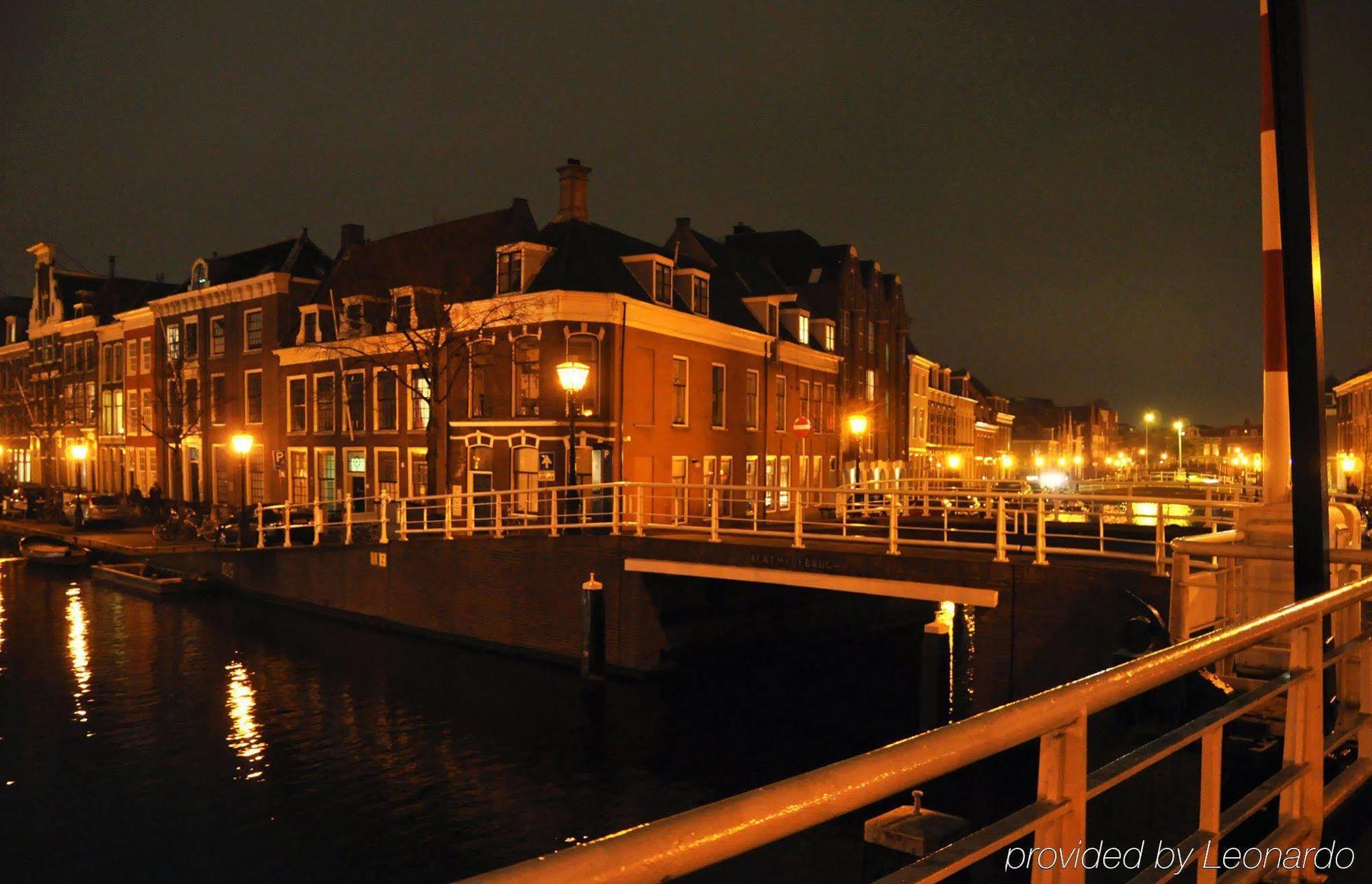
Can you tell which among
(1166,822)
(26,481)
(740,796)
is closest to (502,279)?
(1166,822)

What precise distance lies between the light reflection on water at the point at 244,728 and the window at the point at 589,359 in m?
14.5

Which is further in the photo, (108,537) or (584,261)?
(108,537)

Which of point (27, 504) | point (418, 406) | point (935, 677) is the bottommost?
point (935, 677)

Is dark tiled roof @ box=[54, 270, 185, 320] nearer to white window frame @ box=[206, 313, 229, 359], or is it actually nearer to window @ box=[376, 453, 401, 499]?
white window frame @ box=[206, 313, 229, 359]

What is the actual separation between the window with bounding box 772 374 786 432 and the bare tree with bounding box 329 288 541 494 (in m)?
14.0

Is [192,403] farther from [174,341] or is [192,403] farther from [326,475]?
[326,475]

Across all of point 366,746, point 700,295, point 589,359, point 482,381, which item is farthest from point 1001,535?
point 700,295

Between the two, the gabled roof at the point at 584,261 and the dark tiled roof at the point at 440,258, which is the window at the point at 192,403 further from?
the gabled roof at the point at 584,261

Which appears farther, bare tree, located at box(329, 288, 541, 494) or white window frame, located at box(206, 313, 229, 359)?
white window frame, located at box(206, 313, 229, 359)

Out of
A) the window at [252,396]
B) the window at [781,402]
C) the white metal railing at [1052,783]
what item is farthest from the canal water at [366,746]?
the window at [252,396]

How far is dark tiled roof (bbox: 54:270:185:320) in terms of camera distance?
196 feet

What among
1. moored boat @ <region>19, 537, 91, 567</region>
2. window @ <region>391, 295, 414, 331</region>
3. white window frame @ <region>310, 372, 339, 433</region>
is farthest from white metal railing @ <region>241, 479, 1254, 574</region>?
window @ <region>391, 295, 414, 331</region>

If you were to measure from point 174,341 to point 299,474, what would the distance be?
42.6ft

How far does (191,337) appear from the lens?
49.7 metres
